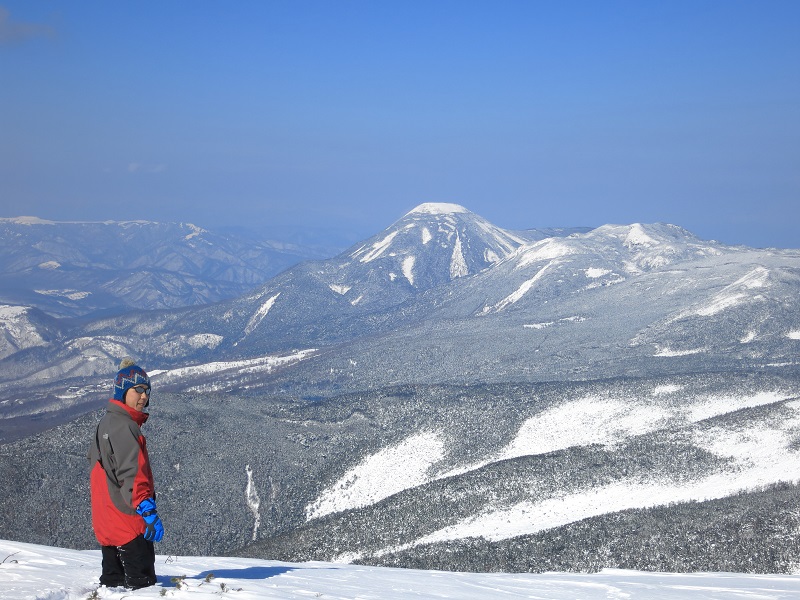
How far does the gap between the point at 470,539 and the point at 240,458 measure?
103 feet

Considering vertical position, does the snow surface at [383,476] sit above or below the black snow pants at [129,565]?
below

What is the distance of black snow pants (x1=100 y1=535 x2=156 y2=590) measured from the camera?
1252 centimetres

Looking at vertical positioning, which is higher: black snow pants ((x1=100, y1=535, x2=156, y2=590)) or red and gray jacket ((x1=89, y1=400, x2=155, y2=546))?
red and gray jacket ((x1=89, y1=400, x2=155, y2=546))

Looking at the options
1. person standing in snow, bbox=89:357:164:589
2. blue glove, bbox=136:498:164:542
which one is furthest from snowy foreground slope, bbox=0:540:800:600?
blue glove, bbox=136:498:164:542

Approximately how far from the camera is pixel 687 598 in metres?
20.7

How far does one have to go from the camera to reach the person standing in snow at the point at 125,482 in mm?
12023

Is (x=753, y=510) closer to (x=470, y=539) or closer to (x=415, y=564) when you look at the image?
(x=470, y=539)

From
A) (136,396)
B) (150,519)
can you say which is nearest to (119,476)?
(150,519)

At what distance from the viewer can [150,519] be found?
12.1 meters

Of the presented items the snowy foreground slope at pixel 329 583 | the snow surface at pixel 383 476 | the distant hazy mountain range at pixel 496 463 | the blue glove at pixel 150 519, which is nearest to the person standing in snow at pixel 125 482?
the blue glove at pixel 150 519

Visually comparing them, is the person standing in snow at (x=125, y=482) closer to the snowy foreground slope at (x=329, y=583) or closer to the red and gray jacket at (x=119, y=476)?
the red and gray jacket at (x=119, y=476)

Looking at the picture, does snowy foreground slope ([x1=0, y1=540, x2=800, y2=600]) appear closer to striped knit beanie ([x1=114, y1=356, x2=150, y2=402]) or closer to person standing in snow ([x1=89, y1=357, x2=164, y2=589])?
person standing in snow ([x1=89, y1=357, x2=164, y2=589])

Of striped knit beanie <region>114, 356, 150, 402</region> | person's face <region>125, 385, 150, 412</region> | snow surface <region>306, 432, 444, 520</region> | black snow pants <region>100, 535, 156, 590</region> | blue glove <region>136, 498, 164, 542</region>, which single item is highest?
striped knit beanie <region>114, 356, 150, 402</region>

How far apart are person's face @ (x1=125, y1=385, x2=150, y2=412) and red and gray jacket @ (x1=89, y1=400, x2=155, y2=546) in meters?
0.09
